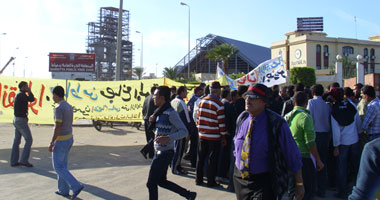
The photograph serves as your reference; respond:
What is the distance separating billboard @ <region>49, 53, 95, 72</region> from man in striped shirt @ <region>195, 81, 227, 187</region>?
57.2 metres

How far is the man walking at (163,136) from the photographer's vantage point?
4102mm

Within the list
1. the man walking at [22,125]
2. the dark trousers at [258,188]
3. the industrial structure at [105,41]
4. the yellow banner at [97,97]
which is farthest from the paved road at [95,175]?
the industrial structure at [105,41]

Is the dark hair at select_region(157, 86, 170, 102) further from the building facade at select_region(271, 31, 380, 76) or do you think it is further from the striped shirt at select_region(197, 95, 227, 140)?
the building facade at select_region(271, 31, 380, 76)

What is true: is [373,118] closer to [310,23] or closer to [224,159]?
[224,159]

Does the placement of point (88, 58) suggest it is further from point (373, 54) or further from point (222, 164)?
point (222, 164)

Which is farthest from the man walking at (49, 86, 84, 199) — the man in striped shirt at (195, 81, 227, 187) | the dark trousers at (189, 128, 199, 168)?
the dark trousers at (189, 128, 199, 168)

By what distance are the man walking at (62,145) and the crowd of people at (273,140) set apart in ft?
4.51

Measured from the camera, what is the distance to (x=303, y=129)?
159 inches

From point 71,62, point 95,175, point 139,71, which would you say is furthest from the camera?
point 139,71

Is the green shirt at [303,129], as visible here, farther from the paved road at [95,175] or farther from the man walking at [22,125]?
the man walking at [22,125]

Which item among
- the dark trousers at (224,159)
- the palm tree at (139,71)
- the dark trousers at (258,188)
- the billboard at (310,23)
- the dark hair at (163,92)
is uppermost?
the billboard at (310,23)

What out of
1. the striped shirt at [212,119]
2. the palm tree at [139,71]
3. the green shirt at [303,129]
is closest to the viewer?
the green shirt at [303,129]

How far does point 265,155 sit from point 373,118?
3.32 meters

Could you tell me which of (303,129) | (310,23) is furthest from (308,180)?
(310,23)
